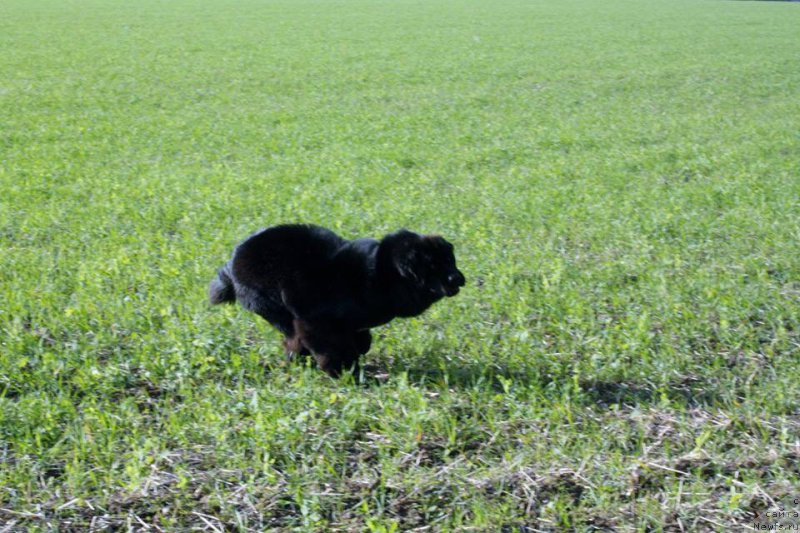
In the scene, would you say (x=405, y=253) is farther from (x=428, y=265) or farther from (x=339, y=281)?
(x=339, y=281)

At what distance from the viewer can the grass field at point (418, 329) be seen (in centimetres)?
462

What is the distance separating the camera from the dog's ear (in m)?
5.41

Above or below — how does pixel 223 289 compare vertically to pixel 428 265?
below

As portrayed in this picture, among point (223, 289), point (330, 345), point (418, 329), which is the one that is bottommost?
point (418, 329)

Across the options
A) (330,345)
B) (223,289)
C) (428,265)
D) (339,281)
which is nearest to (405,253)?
(428,265)

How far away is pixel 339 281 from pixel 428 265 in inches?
21.8

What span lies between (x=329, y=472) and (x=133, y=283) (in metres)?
3.48

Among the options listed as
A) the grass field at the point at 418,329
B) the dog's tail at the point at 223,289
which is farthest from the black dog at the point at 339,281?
the grass field at the point at 418,329

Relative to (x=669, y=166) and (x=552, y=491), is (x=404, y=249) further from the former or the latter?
(x=669, y=166)

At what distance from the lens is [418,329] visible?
6738 millimetres

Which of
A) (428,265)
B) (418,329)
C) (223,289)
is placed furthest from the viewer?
(418,329)

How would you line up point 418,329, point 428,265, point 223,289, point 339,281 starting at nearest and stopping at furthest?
point 428,265
point 339,281
point 223,289
point 418,329

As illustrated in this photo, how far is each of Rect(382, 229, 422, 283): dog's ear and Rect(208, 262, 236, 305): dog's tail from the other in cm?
111

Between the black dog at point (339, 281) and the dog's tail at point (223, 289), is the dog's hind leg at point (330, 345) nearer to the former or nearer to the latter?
the black dog at point (339, 281)
